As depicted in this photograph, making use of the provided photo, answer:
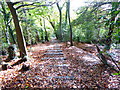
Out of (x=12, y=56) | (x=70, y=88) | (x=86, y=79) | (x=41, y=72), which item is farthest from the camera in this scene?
(x=12, y=56)

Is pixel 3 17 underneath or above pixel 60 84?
above

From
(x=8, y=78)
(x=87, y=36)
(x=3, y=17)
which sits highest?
(x=3, y=17)

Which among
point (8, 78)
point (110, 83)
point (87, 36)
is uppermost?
point (87, 36)

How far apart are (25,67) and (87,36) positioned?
9.85 metres

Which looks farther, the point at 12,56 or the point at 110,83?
the point at 12,56

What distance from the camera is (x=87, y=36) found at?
1113 cm

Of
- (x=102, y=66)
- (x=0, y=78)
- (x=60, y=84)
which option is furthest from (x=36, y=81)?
(x=102, y=66)

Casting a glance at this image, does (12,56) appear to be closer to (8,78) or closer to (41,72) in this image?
(8,78)

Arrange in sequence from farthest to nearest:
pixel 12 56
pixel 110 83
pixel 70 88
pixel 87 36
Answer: pixel 87 36 → pixel 12 56 → pixel 110 83 → pixel 70 88

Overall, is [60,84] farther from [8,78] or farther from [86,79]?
[8,78]

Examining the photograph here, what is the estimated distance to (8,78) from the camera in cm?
286

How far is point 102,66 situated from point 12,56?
225 inches

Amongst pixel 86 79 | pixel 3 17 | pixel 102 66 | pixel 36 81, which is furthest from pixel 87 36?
pixel 3 17

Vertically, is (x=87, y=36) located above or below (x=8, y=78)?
above
